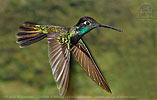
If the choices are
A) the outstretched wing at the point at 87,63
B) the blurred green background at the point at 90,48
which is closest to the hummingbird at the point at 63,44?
the outstretched wing at the point at 87,63

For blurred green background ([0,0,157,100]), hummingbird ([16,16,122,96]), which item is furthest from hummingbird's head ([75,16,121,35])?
blurred green background ([0,0,157,100])

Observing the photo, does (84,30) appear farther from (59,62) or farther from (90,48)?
(90,48)

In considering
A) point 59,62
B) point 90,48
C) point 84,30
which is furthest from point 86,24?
point 90,48

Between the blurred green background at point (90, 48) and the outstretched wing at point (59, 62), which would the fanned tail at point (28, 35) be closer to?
the outstretched wing at point (59, 62)

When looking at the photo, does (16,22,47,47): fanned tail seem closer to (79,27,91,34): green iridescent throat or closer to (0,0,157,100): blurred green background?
(79,27,91,34): green iridescent throat

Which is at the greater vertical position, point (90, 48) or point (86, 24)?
point (86, 24)

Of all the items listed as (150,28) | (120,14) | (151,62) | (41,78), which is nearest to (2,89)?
(41,78)

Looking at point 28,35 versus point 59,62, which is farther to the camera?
point 28,35
